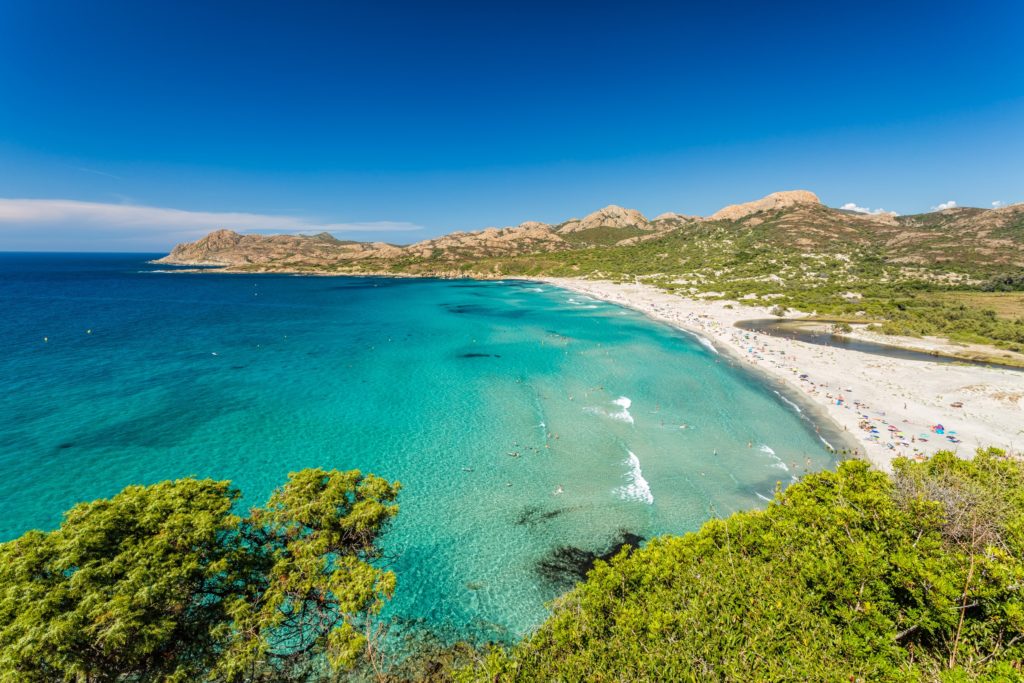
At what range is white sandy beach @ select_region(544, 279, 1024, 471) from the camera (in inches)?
1422

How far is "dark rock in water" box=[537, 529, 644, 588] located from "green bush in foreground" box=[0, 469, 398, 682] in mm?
11258

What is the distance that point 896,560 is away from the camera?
14.2m

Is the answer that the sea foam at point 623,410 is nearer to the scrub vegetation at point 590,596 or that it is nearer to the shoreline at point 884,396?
the shoreline at point 884,396

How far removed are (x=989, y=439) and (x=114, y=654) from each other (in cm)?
6072

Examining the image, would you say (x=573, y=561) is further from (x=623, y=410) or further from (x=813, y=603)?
(x=623, y=410)

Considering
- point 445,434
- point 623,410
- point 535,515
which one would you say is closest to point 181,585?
point 535,515

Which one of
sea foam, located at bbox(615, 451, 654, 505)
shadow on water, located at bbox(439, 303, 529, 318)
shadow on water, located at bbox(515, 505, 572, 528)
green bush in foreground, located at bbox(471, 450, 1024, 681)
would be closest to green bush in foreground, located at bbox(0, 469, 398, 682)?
green bush in foreground, located at bbox(471, 450, 1024, 681)

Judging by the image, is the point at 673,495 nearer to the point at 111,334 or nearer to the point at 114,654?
the point at 114,654

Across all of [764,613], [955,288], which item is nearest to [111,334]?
[764,613]

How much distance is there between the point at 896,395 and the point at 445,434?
5363 centimetres

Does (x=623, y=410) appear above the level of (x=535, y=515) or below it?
above

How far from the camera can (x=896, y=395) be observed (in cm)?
4766

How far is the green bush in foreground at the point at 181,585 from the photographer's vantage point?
1215cm

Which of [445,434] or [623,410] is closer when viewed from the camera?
[445,434]
